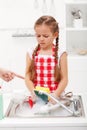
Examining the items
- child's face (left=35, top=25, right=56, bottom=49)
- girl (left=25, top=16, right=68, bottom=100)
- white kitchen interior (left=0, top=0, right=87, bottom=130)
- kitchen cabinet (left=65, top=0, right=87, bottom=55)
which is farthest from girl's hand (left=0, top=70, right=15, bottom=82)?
kitchen cabinet (left=65, top=0, right=87, bottom=55)

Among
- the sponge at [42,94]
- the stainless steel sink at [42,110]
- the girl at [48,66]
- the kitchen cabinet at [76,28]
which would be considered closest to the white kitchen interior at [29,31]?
the kitchen cabinet at [76,28]

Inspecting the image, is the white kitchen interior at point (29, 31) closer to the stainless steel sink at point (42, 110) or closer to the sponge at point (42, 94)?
the stainless steel sink at point (42, 110)

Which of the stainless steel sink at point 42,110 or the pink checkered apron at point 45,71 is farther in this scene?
the pink checkered apron at point 45,71

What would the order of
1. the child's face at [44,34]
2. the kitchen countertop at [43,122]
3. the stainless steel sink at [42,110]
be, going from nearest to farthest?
the kitchen countertop at [43,122] < the stainless steel sink at [42,110] < the child's face at [44,34]

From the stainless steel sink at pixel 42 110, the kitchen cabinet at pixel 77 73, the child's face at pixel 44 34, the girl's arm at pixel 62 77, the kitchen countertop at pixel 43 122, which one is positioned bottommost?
the kitchen cabinet at pixel 77 73

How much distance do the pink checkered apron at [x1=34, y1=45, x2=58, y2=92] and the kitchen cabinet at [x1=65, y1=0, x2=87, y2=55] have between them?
5.63 feet

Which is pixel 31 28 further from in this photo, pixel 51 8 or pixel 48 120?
pixel 48 120

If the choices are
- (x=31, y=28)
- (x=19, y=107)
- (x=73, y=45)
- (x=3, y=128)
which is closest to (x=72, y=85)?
(x=73, y=45)

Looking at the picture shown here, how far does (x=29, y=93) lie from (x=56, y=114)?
356 millimetres

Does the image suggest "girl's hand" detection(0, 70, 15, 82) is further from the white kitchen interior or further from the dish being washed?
the white kitchen interior

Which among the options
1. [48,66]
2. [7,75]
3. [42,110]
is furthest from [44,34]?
[42,110]

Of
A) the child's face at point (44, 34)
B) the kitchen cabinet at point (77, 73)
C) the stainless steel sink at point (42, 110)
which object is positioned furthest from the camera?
the kitchen cabinet at point (77, 73)

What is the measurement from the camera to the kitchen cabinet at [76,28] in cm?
345

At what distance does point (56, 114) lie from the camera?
1.55 m
